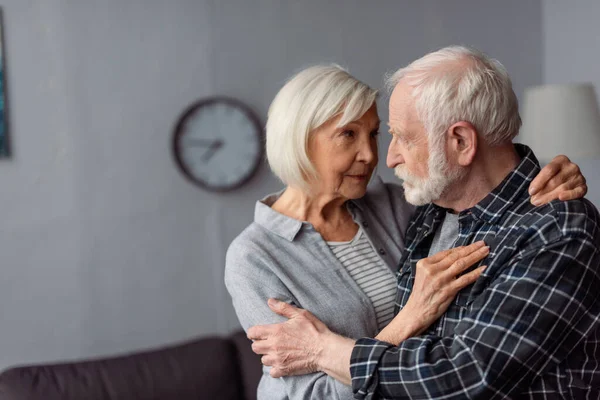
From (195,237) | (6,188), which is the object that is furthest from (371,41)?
(6,188)

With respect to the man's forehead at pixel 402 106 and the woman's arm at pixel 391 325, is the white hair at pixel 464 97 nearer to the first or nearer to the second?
the man's forehead at pixel 402 106

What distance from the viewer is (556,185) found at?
1563mm

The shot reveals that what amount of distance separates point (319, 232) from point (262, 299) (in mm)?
280

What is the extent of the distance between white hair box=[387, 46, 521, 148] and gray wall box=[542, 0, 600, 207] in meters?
2.48

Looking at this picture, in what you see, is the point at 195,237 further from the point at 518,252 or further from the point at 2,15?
the point at 518,252

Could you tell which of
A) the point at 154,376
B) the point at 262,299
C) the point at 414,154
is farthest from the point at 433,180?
the point at 154,376

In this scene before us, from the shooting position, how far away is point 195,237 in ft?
13.1

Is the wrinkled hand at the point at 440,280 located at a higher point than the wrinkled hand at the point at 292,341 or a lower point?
higher

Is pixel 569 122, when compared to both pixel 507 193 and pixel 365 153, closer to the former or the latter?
pixel 365 153

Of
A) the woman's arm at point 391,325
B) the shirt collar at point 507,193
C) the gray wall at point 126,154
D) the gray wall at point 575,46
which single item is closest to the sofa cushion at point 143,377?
the gray wall at point 126,154

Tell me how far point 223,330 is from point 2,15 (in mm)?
1959

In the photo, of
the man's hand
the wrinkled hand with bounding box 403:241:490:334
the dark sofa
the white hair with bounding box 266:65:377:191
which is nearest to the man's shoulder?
the wrinkled hand with bounding box 403:241:490:334

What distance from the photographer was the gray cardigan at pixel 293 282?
1.78 metres

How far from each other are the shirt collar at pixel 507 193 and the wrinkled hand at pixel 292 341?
1.42ft
